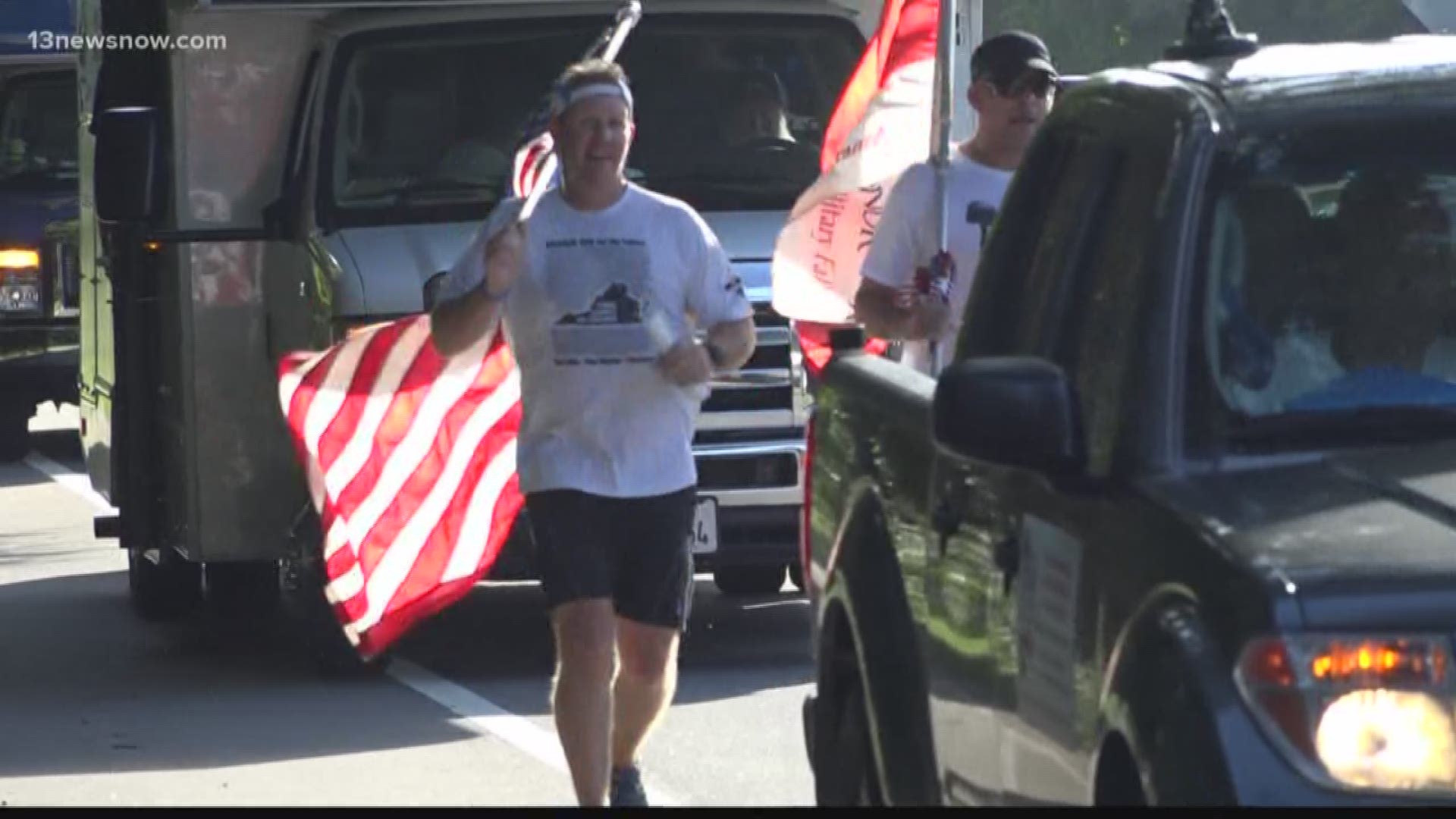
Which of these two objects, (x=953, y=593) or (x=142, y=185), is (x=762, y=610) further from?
(x=953, y=593)

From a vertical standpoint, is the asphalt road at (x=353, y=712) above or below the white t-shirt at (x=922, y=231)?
below

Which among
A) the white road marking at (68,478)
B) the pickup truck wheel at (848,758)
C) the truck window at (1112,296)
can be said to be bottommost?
the white road marking at (68,478)

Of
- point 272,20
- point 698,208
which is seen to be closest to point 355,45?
point 272,20

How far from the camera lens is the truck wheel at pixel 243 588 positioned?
14000mm

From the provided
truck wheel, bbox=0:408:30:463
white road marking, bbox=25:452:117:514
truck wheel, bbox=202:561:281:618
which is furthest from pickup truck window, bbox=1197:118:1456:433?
truck wheel, bbox=0:408:30:463

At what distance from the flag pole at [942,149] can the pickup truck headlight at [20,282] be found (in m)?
13.1

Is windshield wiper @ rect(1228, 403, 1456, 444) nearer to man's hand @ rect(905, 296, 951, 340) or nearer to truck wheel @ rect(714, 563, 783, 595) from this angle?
man's hand @ rect(905, 296, 951, 340)

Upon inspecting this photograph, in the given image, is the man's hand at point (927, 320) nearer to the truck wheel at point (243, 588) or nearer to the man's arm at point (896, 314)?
the man's arm at point (896, 314)

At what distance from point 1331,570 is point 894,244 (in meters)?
4.78

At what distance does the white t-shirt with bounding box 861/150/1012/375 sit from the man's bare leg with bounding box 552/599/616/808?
A: 1.36 metres

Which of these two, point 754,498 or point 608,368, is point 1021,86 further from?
point 754,498

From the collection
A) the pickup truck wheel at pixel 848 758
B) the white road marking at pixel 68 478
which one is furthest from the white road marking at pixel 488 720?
the white road marking at pixel 68 478

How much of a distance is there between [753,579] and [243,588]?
2081 millimetres

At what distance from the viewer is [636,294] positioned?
333 inches
